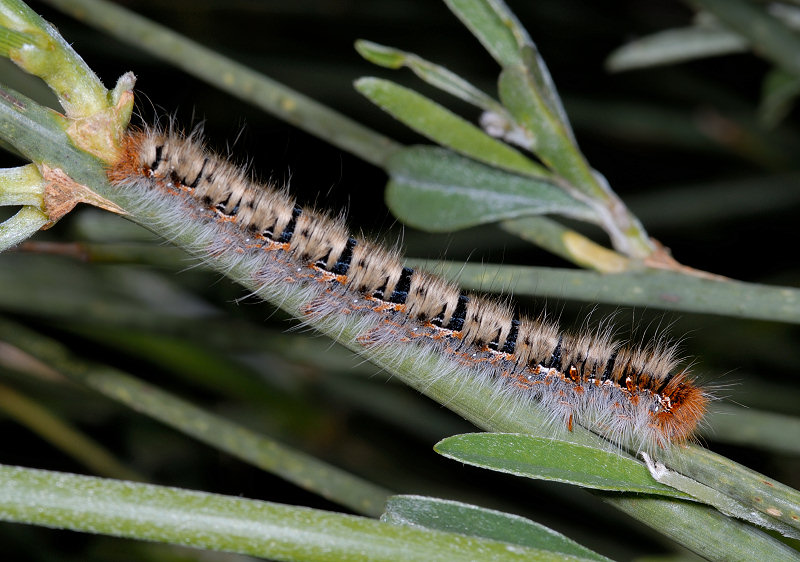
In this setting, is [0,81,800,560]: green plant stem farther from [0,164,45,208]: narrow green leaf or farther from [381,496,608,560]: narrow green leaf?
[381,496,608,560]: narrow green leaf

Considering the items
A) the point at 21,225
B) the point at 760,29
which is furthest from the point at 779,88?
the point at 21,225

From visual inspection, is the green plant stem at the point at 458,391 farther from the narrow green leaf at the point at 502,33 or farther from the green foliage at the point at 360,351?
the narrow green leaf at the point at 502,33

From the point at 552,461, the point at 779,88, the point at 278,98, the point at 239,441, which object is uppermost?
the point at 779,88

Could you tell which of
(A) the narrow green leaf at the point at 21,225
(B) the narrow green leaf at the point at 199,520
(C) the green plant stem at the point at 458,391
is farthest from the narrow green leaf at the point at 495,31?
(B) the narrow green leaf at the point at 199,520

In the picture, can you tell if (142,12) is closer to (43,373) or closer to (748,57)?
(43,373)

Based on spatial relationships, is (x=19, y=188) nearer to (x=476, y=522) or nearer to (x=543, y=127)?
(x=476, y=522)

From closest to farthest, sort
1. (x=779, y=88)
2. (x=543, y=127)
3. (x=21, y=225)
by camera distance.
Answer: (x=21, y=225)
(x=543, y=127)
(x=779, y=88)
